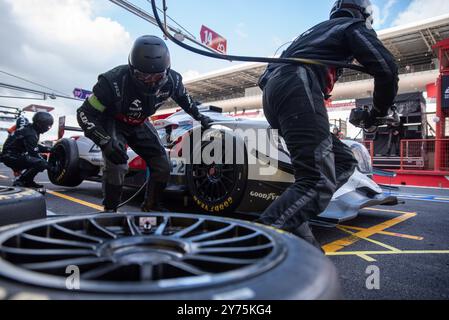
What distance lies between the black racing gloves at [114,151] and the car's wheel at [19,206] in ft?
2.71

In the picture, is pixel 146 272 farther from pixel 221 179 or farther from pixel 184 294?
pixel 221 179

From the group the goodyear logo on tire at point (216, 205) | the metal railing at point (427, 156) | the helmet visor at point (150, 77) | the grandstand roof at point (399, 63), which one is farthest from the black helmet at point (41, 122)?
the grandstand roof at point (399, 63)

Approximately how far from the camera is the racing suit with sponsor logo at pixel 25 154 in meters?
4.82

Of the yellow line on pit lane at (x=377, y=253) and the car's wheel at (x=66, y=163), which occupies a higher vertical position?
the car's wheel at (x=66, y=163)

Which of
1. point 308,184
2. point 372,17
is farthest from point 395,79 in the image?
point 308,184

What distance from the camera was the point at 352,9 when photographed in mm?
1856

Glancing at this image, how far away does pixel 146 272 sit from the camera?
658 millimetres

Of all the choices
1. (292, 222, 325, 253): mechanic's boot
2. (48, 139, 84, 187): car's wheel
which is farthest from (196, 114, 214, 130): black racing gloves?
(48, 139, 84, 187): car's wheel

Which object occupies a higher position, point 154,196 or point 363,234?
point 154,196

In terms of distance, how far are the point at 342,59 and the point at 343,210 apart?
37.9 inches

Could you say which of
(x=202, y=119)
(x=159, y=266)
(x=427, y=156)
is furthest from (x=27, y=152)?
(x=427, y=156)

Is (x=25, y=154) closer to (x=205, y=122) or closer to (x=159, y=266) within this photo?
(x=205, y=122)

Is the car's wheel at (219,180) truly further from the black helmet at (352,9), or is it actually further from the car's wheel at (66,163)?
the car's wheel at (66,163)

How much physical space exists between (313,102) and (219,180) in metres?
1.02
